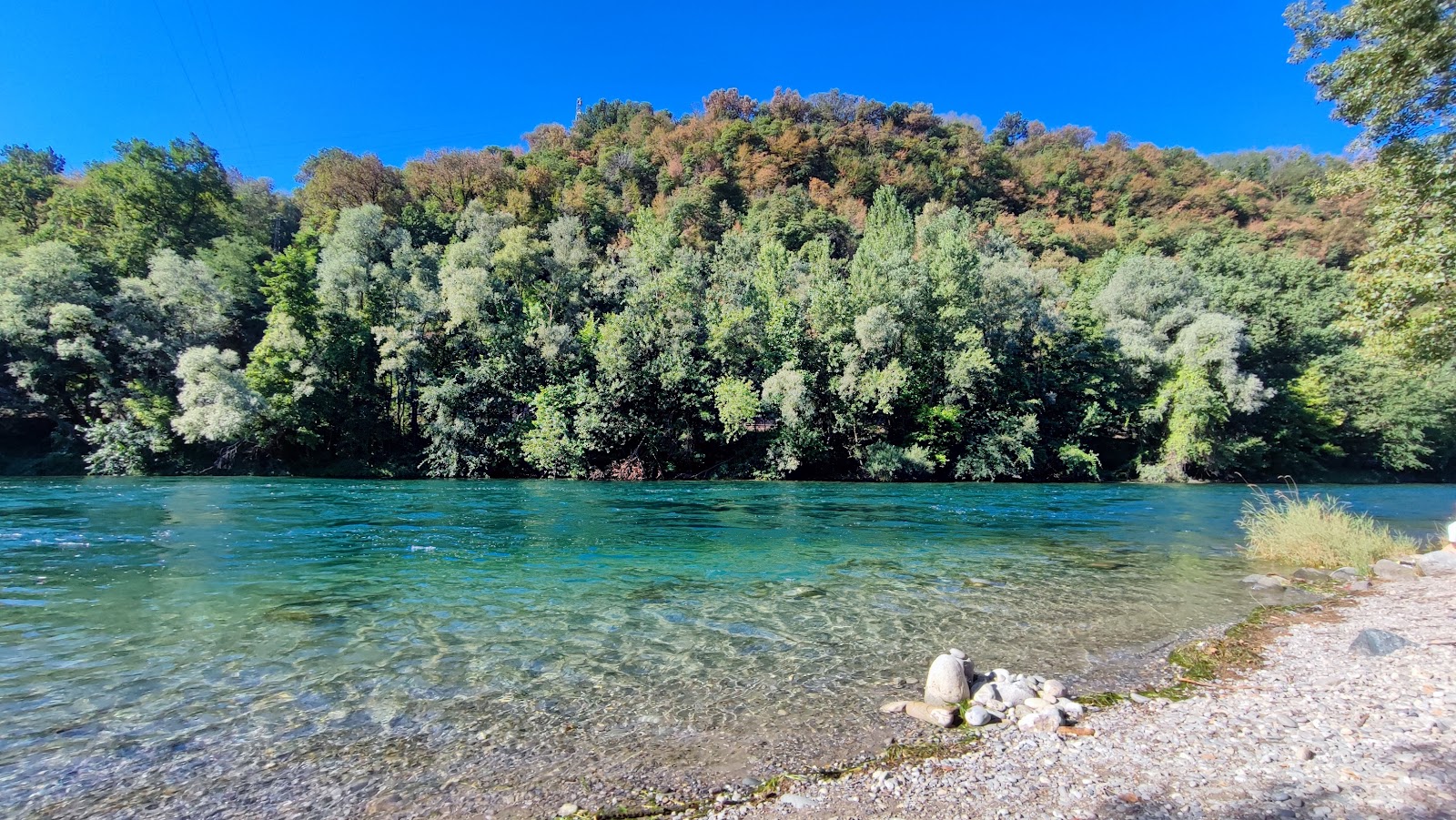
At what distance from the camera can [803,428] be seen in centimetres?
3256

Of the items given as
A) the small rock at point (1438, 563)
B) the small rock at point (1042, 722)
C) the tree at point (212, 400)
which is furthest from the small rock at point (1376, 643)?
the tree at point (212, 400)

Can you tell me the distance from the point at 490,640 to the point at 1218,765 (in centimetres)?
631

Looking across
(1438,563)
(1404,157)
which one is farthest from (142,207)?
(1438,563)

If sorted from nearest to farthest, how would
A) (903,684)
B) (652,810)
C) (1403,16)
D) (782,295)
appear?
(652,810), (903,684), (1403,16), (782,295)

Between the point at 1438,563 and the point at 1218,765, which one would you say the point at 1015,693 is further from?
the point at 1438,563

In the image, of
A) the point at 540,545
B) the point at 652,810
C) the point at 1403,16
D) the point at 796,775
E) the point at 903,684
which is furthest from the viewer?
the point at 540,545

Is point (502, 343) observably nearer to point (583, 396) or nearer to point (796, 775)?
point (583, 396)

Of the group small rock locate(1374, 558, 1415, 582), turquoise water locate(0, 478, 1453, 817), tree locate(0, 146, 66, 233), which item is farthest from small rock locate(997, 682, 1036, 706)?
tree locate(0, 146, 66, 233)

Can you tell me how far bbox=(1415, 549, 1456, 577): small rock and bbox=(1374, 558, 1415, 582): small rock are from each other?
0.17 metres

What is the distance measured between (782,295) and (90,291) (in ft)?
118

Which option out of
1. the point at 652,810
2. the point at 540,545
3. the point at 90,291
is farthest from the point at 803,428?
the point at 90,291

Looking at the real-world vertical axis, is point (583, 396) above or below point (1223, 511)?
above

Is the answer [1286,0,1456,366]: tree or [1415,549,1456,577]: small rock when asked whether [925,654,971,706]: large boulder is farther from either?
[1286,0,1456,366]: tree

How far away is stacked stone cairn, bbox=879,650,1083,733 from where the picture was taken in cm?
461
